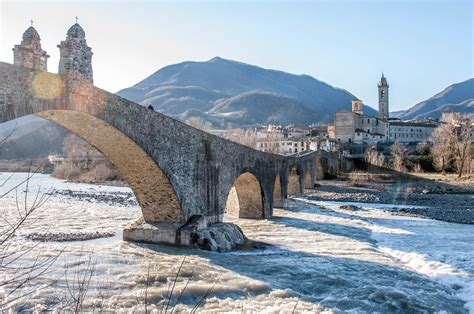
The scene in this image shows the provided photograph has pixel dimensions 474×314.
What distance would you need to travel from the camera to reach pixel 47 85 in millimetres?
10414

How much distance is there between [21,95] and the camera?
32.3 feet

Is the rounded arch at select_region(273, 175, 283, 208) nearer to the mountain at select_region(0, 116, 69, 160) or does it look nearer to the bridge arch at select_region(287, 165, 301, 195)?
the bridge arch at select_region(287, 165, 301, 195)

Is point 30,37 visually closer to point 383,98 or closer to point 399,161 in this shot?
point 399,161

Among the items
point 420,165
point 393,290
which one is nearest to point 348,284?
point 393,290

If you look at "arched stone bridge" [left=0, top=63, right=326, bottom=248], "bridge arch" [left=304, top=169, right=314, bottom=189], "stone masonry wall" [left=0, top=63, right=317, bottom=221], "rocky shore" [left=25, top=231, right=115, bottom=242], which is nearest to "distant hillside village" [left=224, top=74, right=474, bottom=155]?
"bridge arch" [left=304, top=169, right=314, bottom=189]

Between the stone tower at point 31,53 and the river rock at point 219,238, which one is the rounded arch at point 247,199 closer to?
the river rock at point 219,238

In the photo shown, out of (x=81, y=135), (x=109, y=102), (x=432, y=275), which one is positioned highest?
(x=109, y=102)

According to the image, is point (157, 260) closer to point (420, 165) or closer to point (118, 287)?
point (118, 287)

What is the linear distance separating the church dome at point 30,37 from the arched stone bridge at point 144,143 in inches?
27.5

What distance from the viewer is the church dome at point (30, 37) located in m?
10.3

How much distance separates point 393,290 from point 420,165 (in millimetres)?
53368

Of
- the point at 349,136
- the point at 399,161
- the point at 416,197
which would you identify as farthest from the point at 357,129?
the point at 416,197

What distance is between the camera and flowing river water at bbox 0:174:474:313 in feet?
31.8

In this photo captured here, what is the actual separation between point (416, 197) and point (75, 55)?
32247 mm
